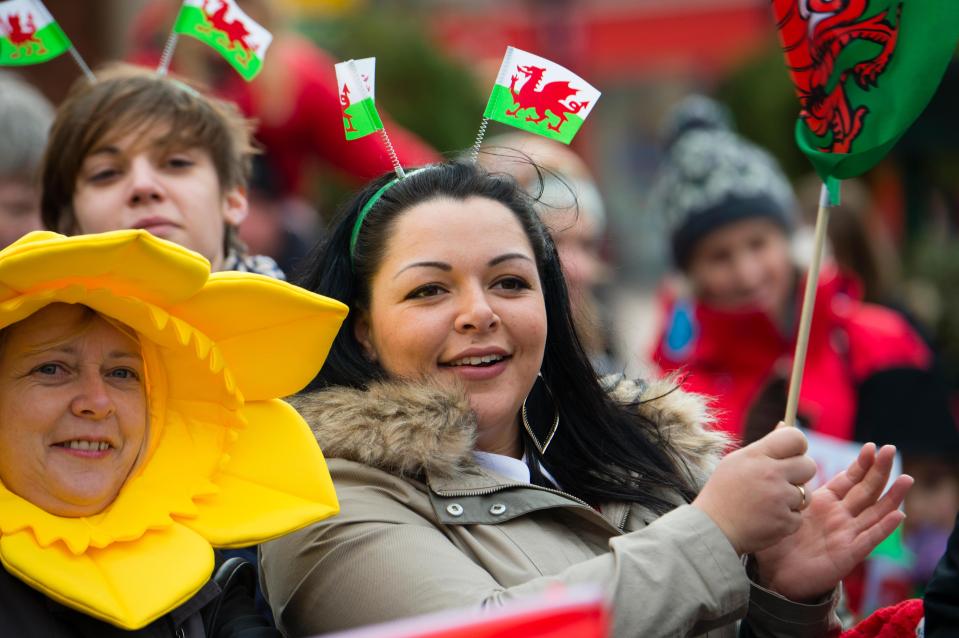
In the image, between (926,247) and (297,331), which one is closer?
(297,331)

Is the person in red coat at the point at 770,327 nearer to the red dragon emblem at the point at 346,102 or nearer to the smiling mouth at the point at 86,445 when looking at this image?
the red dragon emblem at the point at 346,102

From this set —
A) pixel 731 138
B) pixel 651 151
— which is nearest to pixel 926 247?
pixel 731 138

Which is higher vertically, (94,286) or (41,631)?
(94,286)

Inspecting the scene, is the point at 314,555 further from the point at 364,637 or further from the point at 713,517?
the point at 364,637

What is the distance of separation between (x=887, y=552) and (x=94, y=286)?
121 inches

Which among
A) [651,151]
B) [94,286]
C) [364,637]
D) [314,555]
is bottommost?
[651,151]

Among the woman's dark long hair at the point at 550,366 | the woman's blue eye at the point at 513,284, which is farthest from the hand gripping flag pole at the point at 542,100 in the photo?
the woman's blue eye at the point at 513,284

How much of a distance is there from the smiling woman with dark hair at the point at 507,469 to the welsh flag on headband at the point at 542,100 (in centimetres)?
19

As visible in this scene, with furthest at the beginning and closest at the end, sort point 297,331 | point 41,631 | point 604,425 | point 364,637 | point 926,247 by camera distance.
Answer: point 926,247, point 604,425, point 297,331, point 41,631, point 364,637

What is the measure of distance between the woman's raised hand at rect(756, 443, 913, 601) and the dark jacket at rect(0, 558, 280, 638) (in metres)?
1.04

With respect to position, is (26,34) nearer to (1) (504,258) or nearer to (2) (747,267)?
(1) (504,258)

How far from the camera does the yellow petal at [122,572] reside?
2.42m

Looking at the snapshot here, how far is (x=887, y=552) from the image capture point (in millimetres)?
4742

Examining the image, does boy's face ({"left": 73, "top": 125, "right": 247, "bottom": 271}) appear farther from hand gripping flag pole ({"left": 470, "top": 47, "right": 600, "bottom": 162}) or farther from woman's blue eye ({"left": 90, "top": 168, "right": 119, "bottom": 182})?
hand gripping flag pole ({"left": 470, "top": 47, "right": 600, "bottom": 162})
